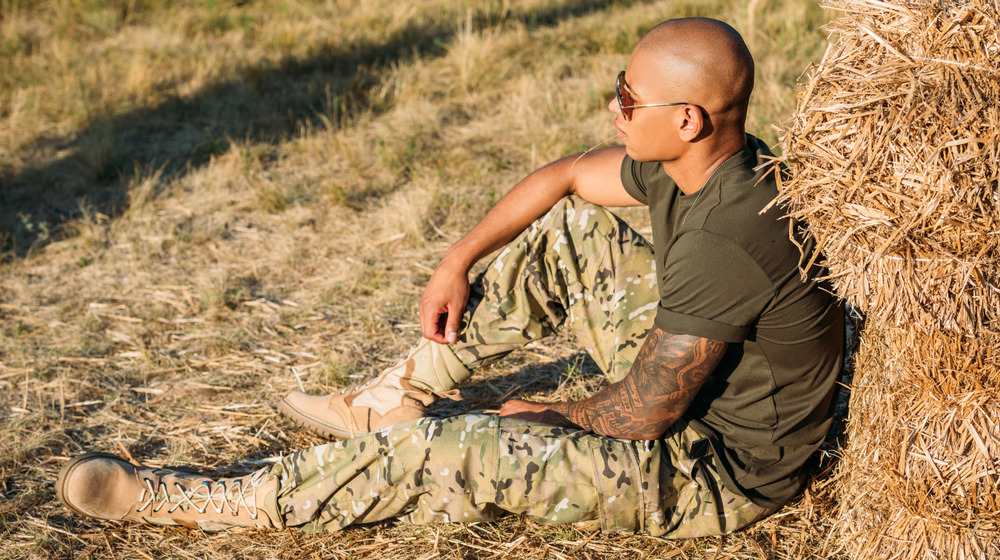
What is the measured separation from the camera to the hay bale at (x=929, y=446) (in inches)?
77.8

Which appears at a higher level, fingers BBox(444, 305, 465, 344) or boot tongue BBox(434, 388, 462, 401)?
fingers BBox(444, 305, 465, 344)

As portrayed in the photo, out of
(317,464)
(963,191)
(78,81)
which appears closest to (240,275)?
(317,464)

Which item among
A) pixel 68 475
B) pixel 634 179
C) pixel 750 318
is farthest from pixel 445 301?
pixel 68 475

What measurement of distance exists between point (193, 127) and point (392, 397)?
13.9ft

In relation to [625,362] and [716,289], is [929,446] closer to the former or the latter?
[716,289]

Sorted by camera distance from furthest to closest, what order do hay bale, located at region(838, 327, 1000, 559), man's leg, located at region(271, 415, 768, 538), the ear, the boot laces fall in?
the boot laces < man's leg, located at region(271, 415, 768, 538) < the ear < hay bale, located at region(838, 327, 1000, 559)

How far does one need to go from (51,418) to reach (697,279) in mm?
2948

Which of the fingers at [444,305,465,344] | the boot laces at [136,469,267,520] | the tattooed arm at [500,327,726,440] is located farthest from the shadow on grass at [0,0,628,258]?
the tattooed arm at [500,327,726,440]

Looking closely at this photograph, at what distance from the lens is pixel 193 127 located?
630 centimetres

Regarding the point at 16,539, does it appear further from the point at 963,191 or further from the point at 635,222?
the point at 635,222

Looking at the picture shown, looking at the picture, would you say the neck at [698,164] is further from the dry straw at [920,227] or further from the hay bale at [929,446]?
the hay bale at [929,446]

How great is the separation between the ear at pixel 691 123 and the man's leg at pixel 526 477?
93 cm

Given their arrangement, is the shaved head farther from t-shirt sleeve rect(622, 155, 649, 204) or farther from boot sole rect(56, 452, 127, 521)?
boot sole rect(56, 452, 127, 521)

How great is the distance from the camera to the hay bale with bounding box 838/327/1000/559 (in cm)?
198
